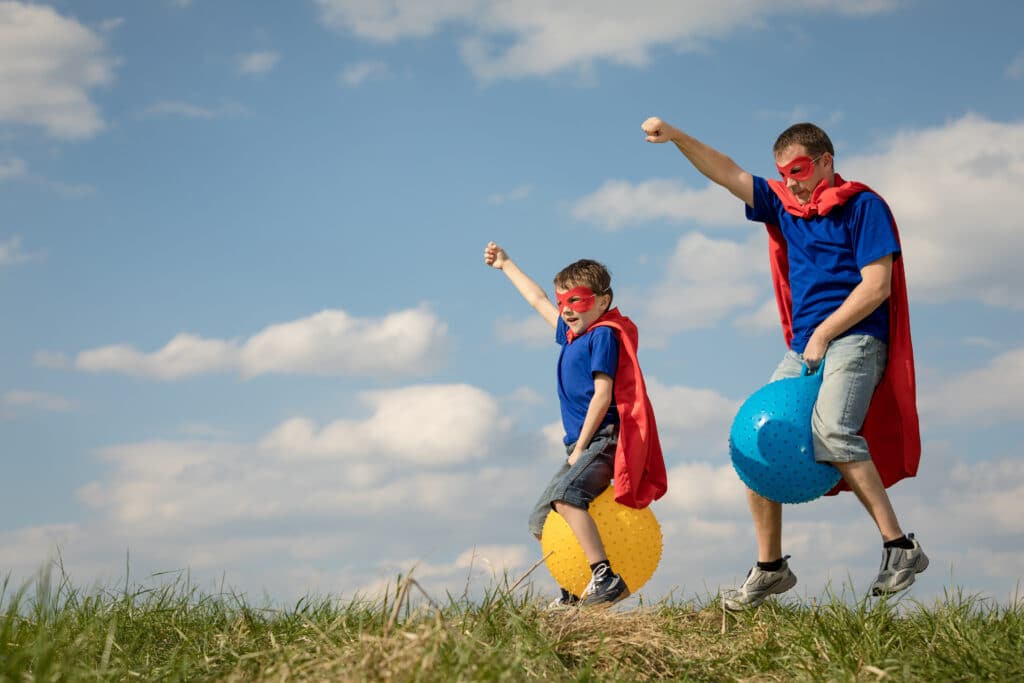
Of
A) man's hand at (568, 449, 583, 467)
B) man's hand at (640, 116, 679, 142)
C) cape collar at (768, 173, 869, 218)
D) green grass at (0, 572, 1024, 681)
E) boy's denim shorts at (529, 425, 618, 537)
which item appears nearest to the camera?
green grass at (0, 572, 1024, 681)

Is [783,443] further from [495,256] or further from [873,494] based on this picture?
[495,256]

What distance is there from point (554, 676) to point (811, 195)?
321cm

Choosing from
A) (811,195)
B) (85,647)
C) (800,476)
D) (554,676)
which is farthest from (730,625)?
(85,647)

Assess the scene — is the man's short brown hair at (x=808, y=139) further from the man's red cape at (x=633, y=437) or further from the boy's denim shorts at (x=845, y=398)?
the man's red cape at (x=633, y=437)

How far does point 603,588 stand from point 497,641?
172cm

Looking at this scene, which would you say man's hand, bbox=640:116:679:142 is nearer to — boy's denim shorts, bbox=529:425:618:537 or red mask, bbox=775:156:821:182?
red mask, bbox=775:156:821:182

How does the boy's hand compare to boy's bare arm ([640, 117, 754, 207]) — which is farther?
the boy's hand

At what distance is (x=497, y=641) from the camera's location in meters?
4.67

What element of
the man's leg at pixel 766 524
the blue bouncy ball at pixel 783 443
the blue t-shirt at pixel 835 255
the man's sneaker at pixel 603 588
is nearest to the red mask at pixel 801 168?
the blue t-shirt at pixel 835 255

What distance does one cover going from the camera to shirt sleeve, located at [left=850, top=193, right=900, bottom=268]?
5.74m

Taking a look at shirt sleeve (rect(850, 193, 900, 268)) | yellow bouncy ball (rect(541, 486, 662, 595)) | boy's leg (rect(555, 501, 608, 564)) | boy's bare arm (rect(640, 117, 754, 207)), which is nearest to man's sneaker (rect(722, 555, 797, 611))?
yellow bouncy ball (rect(541, 486, 662, 595))

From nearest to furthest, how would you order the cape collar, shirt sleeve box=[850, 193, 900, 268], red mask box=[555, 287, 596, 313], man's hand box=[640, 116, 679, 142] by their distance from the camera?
1. shirt sleeve box=[850, 193, 900, 268]
2. the cape collar
3. man's hand box=[640, 116, 679, 142]
4. red mask box=[555, 287, 596, 313]

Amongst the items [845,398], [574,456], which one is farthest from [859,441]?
[574,456]

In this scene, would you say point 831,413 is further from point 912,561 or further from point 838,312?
point 912,561
